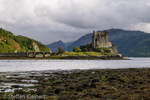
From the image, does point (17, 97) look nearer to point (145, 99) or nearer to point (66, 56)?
point (145, 99)

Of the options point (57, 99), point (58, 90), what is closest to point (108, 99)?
point (57, 99)

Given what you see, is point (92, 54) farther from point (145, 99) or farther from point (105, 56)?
point (145, 99)

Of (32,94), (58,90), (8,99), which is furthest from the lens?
(58,90)

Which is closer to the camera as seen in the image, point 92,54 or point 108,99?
point 108,99

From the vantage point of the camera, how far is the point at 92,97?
57.7ft

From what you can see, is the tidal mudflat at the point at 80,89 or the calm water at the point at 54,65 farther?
the calm water at the point at 54,65

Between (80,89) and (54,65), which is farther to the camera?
(54,65)

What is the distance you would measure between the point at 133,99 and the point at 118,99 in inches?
43.3

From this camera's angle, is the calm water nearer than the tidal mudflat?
No

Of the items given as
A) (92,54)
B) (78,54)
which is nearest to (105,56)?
(92,54)

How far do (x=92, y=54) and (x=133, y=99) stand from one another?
17885 centimetres

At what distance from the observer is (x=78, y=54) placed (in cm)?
19025

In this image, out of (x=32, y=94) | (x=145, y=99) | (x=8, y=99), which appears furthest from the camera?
(x=32, y=94)

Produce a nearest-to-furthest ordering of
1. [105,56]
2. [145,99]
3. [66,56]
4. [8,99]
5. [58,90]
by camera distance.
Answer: [145,99] < [8,99] < [58,90] < [66,56] < [105,56]
